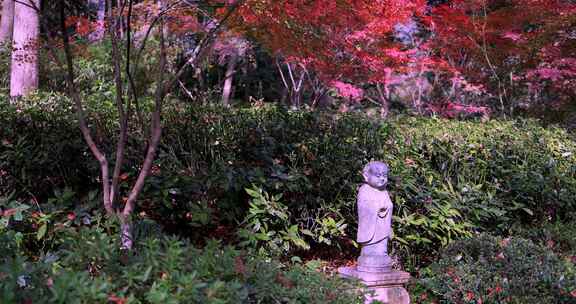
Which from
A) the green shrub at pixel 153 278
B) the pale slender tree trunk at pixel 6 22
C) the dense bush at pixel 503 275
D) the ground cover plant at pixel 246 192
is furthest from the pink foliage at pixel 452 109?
the green shrub at pixel 153 278

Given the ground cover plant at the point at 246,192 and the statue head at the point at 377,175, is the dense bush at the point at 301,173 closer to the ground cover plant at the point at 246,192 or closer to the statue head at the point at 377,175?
the ground cover plant at the point at 246,192

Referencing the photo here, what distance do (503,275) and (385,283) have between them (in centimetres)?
95

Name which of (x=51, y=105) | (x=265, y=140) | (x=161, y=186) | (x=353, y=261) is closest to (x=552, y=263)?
(x=353, y=261)

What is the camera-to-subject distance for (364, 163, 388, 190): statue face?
483cm

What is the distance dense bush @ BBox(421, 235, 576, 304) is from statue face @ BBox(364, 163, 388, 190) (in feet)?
3.04

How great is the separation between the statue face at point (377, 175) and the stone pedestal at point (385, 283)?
2.17 feet

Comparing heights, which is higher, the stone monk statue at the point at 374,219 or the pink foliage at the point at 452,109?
the pink foliage at the point at 452,109

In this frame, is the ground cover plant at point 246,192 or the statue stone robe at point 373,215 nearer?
the ground cover plant at point 246,192

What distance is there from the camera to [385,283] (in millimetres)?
4809

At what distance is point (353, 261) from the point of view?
266 inches

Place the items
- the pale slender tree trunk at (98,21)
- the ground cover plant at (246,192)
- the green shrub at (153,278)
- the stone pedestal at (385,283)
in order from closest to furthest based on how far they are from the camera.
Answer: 1. the green shrub at (153,278)
2. the ground cover plant at (246,192)
3. the stone pedestal at (385,283)
4. the pale slender tree trunk at (98,21)

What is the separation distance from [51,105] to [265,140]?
214 centimetres

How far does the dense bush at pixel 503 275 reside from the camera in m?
4.77

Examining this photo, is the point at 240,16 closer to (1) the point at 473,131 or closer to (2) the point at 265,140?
(2) the point at 265,140
